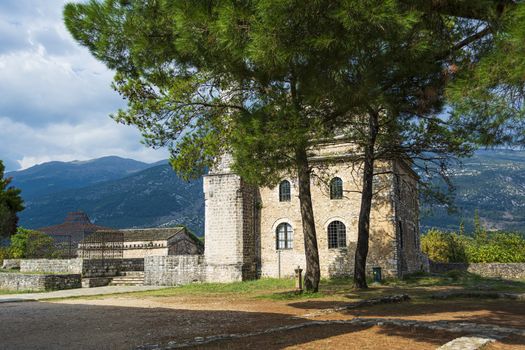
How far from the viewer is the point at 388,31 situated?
7461mm

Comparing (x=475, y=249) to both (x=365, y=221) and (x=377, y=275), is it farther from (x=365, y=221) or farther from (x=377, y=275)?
(x=365, y=221)

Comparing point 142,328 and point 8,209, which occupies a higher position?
point 8,209

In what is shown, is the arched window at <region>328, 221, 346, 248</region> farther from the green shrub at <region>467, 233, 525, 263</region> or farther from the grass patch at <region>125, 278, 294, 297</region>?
the green shrub at <region>467, 233, 525, 263</region>

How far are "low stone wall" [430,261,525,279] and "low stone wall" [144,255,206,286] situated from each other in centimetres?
1734

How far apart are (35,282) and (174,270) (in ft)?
20.8

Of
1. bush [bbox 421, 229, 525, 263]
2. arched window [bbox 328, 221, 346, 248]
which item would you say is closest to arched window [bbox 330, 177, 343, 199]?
arched window [bbox 328, 221, 346, 248]

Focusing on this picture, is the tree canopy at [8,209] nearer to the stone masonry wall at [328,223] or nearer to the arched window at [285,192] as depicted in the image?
the stone masonry wall at [328,223]

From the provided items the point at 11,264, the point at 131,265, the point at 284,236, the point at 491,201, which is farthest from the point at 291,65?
the point at 491,201

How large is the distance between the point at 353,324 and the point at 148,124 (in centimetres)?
832

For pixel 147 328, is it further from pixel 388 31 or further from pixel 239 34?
pixel 388 31

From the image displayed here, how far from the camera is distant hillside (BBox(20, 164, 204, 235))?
6073 inches

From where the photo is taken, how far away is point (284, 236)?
923 inches

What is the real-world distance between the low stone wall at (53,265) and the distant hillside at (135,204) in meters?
115

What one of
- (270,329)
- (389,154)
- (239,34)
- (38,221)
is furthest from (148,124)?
(38,221)
